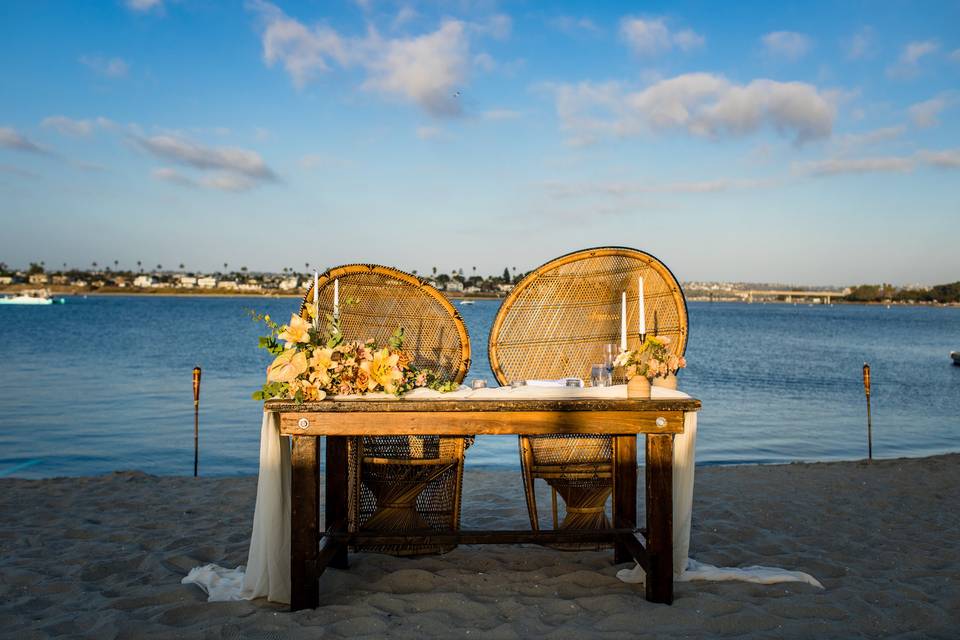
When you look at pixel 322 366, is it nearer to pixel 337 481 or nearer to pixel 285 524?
pixel 285 524

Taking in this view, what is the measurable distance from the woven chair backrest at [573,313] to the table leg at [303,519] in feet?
5.64

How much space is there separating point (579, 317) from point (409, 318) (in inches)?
45.1

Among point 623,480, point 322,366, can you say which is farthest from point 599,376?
point 322,366

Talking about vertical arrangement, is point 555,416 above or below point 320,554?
above

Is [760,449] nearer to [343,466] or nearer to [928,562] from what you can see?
[928,562]

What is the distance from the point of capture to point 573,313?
5.25m

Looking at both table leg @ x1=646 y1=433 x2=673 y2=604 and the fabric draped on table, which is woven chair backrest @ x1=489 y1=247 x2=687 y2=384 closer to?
the fabric draped on table

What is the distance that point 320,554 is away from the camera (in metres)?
3.73

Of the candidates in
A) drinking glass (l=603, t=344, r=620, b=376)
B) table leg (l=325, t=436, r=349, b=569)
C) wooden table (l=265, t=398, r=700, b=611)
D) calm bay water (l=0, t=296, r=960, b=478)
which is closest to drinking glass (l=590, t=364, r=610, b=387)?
drinking glass (l=603, t=344, r=620, b=376)

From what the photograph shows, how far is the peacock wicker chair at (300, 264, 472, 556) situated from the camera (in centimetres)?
450

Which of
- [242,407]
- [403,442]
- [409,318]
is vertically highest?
[409,318]

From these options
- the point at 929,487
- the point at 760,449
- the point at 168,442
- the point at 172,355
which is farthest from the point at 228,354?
the point at 929,487

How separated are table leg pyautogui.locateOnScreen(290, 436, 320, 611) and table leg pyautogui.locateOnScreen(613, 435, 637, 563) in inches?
69.9

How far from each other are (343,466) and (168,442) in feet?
24.7
